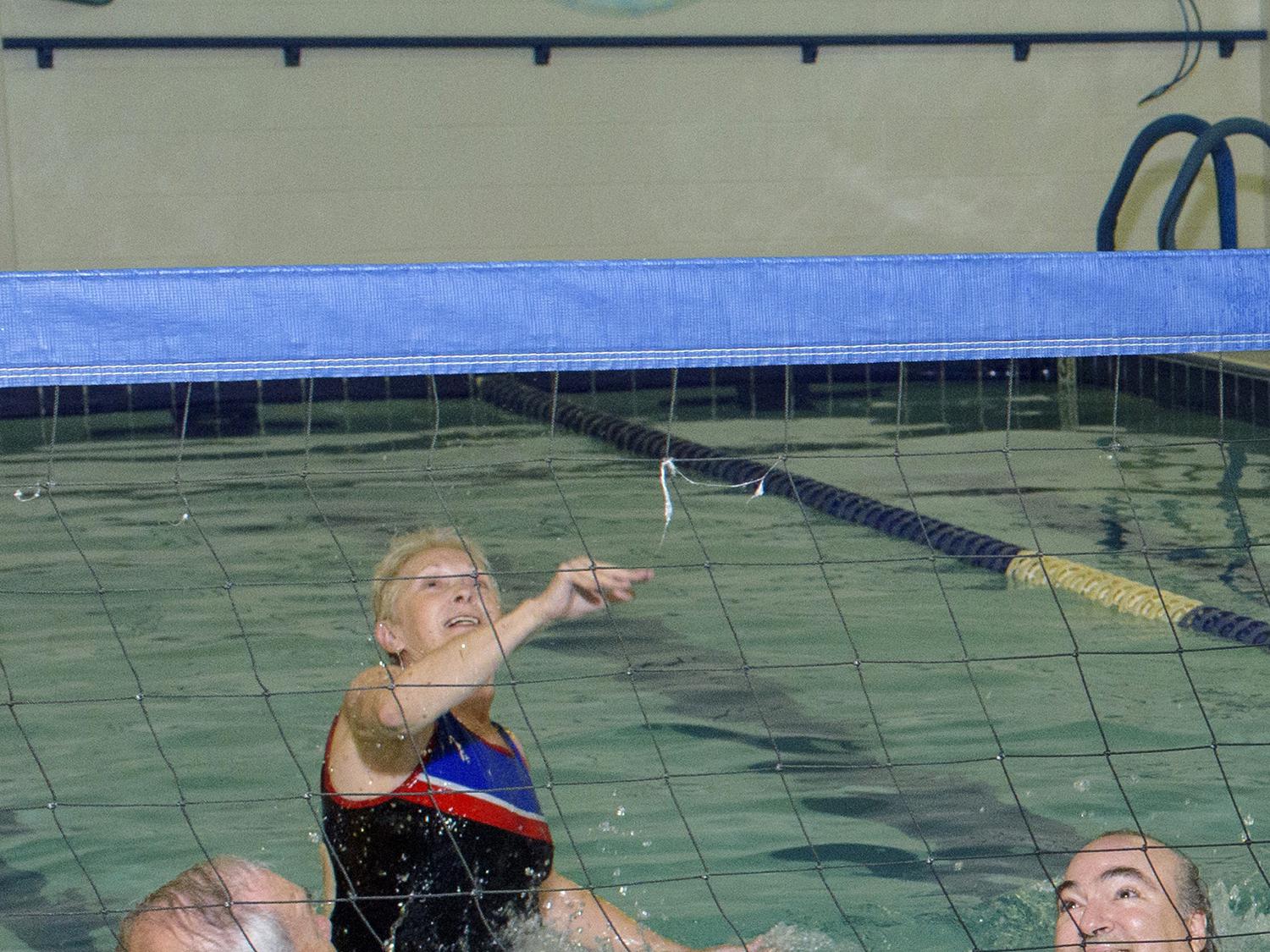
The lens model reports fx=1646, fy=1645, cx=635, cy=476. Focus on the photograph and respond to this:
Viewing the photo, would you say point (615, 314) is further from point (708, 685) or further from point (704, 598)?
point (704, 598)

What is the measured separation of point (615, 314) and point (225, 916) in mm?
917

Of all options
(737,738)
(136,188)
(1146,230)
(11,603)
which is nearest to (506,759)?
(737,738)

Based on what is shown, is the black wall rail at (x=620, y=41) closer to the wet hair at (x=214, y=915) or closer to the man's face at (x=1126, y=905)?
the man's face at (x=1126, y=905)

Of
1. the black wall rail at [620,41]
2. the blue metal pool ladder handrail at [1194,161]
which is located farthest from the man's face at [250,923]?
the black wall rail at [620,41]

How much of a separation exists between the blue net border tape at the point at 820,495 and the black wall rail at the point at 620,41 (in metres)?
1.86

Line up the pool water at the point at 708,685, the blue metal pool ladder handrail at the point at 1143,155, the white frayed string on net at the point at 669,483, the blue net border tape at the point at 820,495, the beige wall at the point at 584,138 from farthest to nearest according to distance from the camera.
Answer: the beige wall at the point at 584,138, the blue metal pool ladder handrail at the point at 1143,155, the blue net border tape at the point at 820,495, the pool water at the point at 708,685, the white frayed string on net at the point at 669,483

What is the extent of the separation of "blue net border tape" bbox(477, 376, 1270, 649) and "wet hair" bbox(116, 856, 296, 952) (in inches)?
75.2

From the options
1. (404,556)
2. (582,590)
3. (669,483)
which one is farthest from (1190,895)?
(669,483)

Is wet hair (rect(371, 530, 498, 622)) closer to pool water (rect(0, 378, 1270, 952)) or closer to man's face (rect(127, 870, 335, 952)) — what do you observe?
pool water (rect(0, 378, 1270, 952))

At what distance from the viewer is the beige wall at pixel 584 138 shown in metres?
8.66

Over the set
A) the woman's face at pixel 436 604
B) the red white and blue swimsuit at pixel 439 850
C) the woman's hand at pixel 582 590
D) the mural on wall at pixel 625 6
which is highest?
the mural on wall at pixel 625 6

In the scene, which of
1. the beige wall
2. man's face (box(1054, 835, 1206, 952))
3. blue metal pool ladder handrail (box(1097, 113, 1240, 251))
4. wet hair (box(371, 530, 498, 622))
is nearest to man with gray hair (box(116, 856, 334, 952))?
wet hair (box(371, 530, 498, 622))

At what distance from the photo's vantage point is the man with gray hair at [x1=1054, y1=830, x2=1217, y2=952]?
2.18 metres

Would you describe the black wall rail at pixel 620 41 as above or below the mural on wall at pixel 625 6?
below
